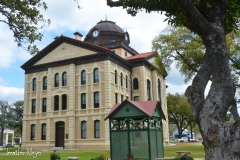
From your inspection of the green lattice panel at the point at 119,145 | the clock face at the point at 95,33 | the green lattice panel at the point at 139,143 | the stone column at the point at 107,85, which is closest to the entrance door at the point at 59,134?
the stone column at the point at 107,85

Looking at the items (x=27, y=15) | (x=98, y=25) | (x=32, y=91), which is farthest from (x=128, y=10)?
(x=98, y=25)

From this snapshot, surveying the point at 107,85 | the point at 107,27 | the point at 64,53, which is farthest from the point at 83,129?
the point at 107,27

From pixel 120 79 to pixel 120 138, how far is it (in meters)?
23.1

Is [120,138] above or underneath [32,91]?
underneath

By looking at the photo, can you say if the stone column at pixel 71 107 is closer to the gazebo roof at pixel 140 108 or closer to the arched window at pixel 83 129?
the arched window at pixel 83 129

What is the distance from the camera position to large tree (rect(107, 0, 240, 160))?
5.68m

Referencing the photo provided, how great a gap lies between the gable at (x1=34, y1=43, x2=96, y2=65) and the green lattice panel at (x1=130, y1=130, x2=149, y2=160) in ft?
75.0

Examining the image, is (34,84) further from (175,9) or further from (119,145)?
(175,9)

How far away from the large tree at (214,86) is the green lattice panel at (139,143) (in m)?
6.26

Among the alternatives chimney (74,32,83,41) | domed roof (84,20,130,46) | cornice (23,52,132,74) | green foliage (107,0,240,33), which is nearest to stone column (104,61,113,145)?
cornice (23,52,132,74)

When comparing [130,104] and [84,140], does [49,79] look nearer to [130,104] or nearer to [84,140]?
[84,140]

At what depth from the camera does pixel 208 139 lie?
5824mm

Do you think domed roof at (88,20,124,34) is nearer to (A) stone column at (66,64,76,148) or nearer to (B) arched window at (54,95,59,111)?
(A) stone column at (66,64,76,148)

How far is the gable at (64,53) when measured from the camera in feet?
116
